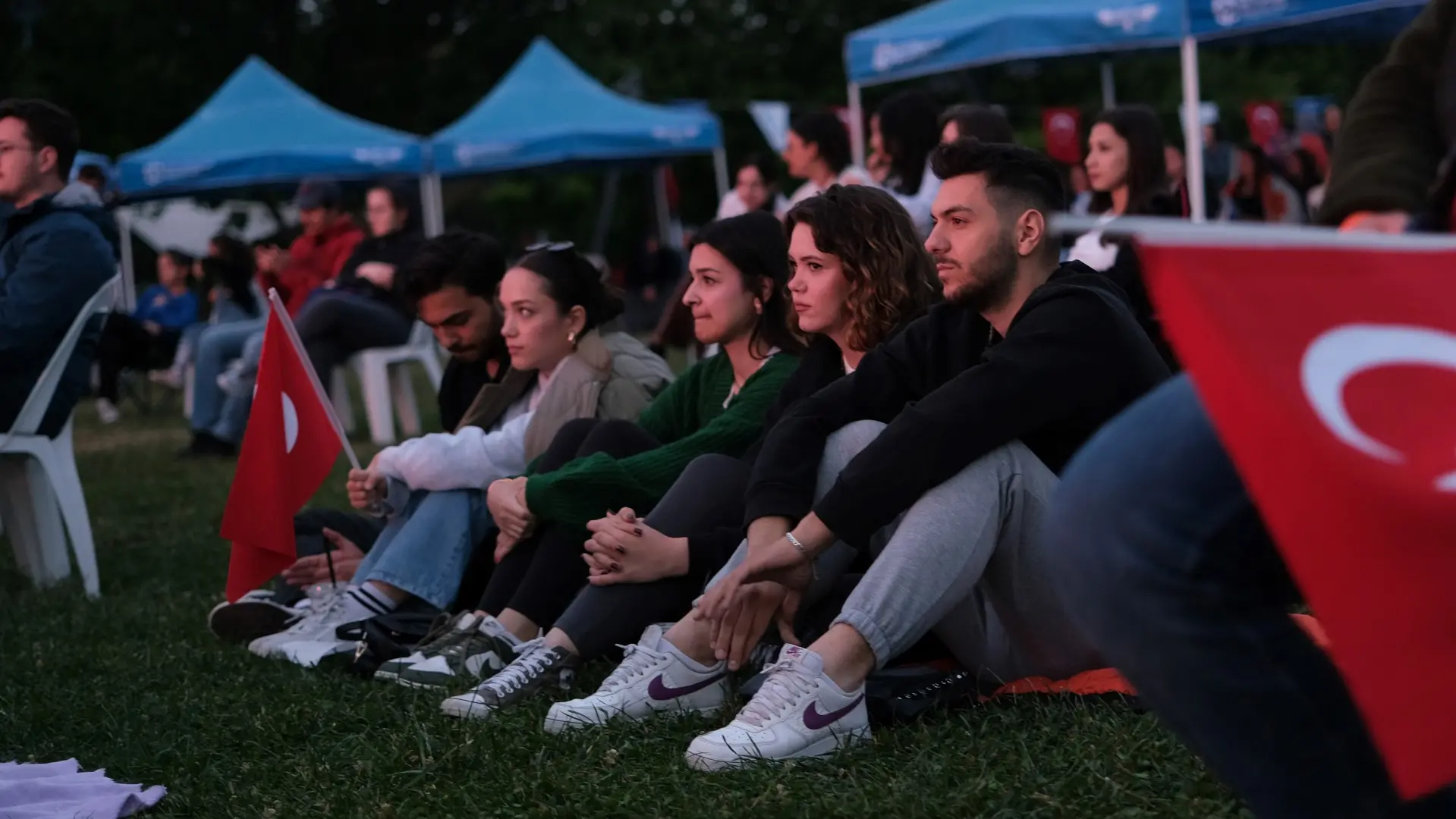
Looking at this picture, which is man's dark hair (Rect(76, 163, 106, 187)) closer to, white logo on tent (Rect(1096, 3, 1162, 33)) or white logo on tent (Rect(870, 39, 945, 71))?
white logo on tent (Rect(870, 39, 945, 71))

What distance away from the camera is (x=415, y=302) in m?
5.00

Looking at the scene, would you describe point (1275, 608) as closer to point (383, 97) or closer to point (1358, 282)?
point (1358, 282)

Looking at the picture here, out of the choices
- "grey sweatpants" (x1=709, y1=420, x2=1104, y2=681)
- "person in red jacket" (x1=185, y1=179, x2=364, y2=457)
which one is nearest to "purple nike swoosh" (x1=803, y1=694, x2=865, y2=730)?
"grey sweatpants" (x1=709, y1=420, x2=1104, y2=681)

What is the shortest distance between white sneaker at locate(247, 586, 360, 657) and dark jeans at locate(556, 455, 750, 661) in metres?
0.96

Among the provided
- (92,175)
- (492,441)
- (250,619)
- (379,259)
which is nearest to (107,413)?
(92,175)

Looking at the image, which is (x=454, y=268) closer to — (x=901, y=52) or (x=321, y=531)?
(x=321, y=531)

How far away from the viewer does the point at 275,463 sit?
466cm

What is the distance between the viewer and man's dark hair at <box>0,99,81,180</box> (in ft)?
19.6

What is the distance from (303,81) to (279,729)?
90.4ft

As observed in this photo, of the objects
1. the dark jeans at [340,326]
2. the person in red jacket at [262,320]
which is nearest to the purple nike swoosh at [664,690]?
the dark jeans at [340,326]

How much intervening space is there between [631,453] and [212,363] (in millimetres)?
7682

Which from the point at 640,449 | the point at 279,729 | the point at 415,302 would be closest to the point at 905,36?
the point at 415,302

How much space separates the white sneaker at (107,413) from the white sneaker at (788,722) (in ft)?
39.0

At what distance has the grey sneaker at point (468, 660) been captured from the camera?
3867mm
